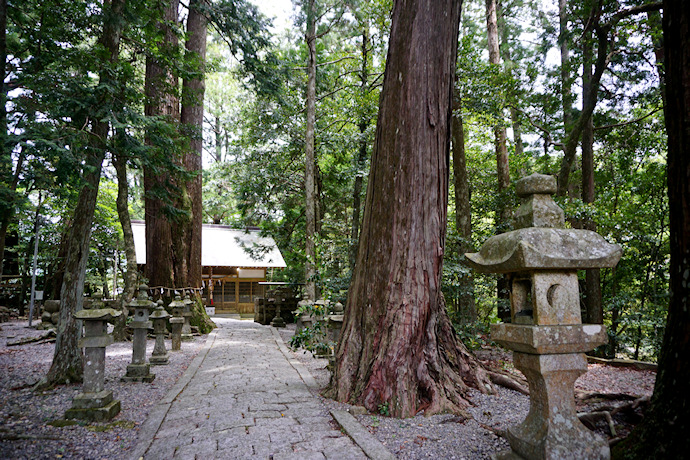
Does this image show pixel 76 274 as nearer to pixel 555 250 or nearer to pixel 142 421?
pixel 142 421

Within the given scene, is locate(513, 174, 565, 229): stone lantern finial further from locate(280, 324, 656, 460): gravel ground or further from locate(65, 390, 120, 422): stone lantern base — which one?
locate(65, 390, 120, 422): stone lantern base

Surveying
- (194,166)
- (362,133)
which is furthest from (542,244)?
(194,166)

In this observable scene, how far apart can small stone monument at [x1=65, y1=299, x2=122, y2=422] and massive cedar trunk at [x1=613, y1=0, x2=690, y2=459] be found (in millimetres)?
4799

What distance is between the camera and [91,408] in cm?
427

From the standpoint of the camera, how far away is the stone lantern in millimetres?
2633

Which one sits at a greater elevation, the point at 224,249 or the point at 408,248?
the point at 224,249

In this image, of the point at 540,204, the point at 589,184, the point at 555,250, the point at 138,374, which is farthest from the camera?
the point at 589,184

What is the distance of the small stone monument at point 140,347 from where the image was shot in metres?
6.11

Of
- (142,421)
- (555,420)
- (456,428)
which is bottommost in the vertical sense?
(142,421)

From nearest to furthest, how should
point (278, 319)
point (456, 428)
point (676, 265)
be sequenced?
1. point (676, 265)
2. point (456, 428)
3. point (278, 319)

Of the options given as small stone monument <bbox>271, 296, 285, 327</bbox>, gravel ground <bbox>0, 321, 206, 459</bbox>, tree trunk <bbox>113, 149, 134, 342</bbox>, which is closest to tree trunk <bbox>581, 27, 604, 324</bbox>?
gravel ground <bbox>0, 321, 206, 459</bbox>

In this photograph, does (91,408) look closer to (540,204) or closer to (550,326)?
(550,326)

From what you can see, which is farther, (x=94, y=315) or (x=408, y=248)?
(x=408, y=248)

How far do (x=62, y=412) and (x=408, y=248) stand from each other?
4.31 m
